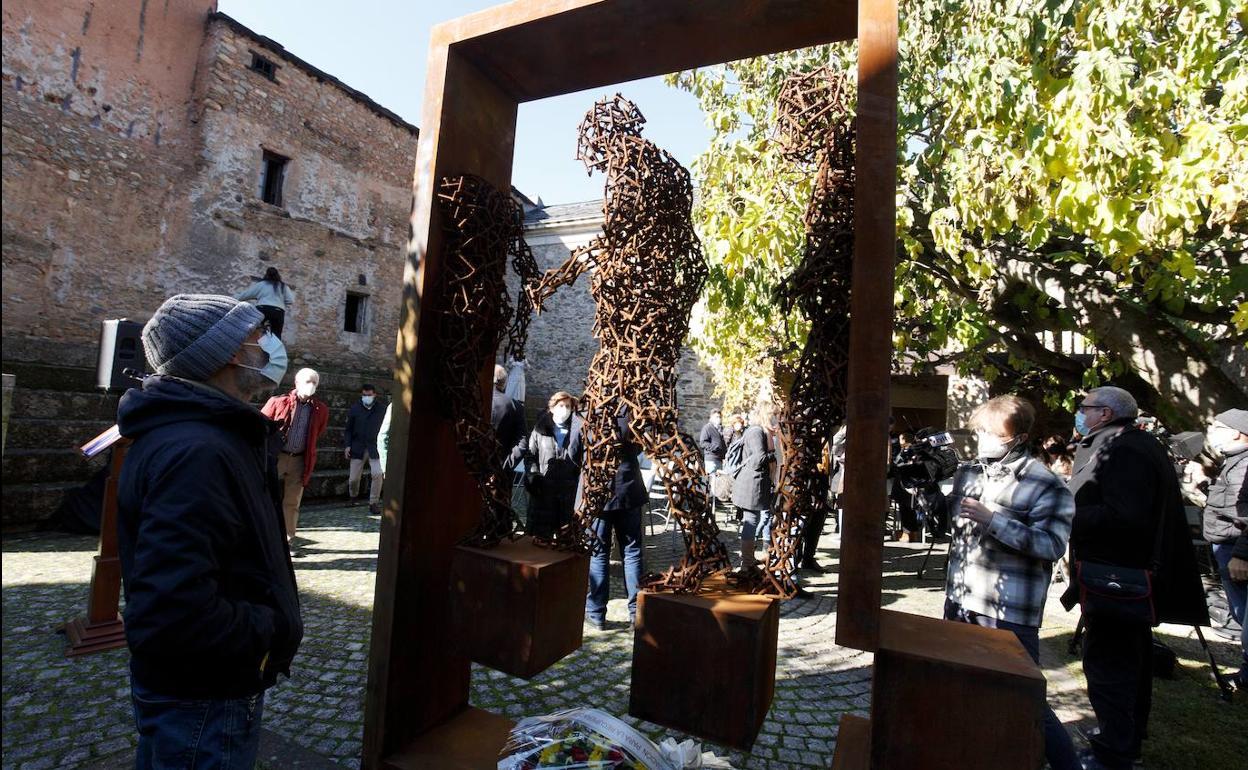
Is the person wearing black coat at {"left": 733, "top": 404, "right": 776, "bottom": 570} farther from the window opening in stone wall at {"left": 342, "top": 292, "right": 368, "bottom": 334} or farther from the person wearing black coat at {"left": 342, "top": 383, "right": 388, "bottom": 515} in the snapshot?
the window opening in stone wall at {"left": 342, "top": 292, "right": 368, "bottom": 334}

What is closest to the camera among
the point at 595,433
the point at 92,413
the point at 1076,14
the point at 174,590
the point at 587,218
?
the point at 174,590

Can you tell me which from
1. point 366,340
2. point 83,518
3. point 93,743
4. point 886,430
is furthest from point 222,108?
point 886,430

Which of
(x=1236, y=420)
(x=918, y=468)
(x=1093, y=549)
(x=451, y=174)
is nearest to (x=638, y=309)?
(x=451, y=174)

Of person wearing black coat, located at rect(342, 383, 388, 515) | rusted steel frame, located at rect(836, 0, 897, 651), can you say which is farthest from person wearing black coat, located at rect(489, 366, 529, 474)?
person wearing black coat, located at rect(342, 383, 388, 515)

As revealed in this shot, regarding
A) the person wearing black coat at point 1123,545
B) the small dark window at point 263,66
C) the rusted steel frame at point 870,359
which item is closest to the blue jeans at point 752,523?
the person wearing black coat at point 1123,545

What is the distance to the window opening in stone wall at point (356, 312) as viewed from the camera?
16.4m

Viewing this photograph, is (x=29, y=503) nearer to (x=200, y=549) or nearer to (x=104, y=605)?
(x=104, y=605)

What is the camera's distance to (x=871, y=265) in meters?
2.02

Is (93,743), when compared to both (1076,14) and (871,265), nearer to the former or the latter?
(871,265)

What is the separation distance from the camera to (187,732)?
1.88 metres

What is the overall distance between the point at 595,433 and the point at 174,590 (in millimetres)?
1393

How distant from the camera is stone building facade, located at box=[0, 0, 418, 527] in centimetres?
1047

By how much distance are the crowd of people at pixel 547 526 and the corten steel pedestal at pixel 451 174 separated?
1.36ft

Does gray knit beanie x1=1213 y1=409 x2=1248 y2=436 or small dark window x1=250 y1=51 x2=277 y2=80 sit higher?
small dark window x1=250 y1=51 x2=277 y2=80
